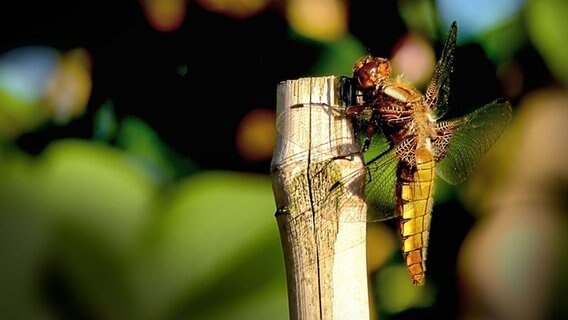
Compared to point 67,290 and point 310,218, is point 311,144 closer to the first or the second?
point 310,218

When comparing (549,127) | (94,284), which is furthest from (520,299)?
(94,284)

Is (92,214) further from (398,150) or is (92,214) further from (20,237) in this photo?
(398,150)

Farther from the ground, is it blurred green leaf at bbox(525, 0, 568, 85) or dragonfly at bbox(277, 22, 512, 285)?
blurred green leaf at bbox(525, 0, 568, 85)

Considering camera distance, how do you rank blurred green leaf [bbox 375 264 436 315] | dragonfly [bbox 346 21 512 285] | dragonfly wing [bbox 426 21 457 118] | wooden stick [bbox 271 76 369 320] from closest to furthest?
wooden stick [bbox 271 76 369 320], dragonfly [bbox 346 21 512 285], dragonfly wing [bbox 426 21 457 118], blurred green leaf [bbox 375 264 436 315]

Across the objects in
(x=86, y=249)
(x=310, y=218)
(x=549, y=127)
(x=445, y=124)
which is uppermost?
(x=549, y=127)

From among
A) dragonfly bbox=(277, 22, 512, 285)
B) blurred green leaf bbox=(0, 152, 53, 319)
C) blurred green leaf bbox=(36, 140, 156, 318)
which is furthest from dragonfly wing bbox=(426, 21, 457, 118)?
blurred green leaf bbox=(0, 152, 53, 319)

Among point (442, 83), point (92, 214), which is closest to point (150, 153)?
point (92, 214)

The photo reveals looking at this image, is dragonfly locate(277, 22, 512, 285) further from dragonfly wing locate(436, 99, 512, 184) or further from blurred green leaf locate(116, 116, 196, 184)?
blurred green leaf locate(116, 116, 196, 184)
